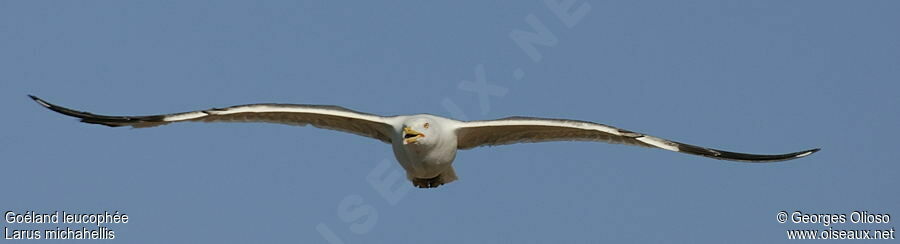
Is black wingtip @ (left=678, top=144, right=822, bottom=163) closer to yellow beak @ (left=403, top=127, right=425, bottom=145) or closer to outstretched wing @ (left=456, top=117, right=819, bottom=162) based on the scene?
outstretched wing @ (left=456, top=117, right=819, bottom=162)

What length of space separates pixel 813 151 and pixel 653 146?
222 cm

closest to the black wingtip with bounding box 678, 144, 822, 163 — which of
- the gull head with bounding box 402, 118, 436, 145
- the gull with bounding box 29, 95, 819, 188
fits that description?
the gull with bounding box 29, 95, 819, 188

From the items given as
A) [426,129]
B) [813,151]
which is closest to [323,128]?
[426,129]

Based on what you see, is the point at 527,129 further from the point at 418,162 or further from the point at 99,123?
the point at 99,123

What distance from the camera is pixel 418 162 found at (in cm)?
2070

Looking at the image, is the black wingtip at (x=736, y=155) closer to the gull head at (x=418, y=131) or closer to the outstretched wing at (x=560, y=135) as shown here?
the outstretched wing at (x=560, y=135)

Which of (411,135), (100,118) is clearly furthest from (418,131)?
(100,118)

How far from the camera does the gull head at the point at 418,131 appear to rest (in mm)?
20281

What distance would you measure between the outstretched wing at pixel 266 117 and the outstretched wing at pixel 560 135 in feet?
4.21

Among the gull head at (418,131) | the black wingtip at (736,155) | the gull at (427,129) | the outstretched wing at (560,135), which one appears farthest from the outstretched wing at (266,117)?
the black wingtip at (736,155)

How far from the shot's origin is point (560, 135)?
21.4 meters

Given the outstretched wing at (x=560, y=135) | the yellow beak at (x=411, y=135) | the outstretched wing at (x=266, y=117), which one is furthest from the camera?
the outstretched wing at (x=266, y=117)

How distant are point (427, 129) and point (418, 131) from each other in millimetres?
176

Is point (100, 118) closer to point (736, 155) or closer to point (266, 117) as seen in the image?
point (266, 117)
